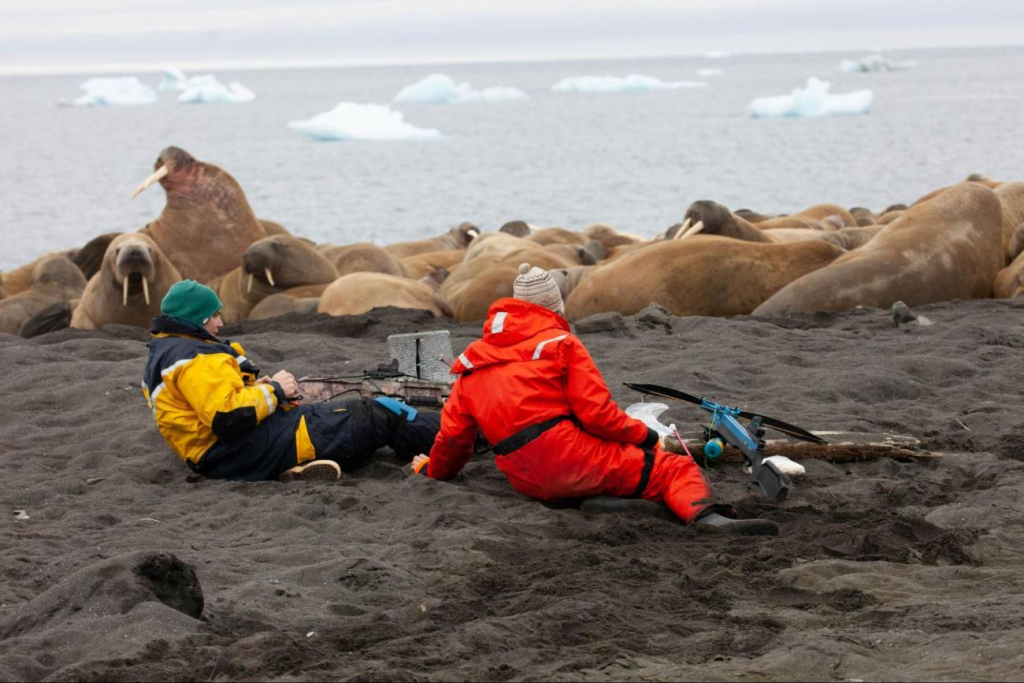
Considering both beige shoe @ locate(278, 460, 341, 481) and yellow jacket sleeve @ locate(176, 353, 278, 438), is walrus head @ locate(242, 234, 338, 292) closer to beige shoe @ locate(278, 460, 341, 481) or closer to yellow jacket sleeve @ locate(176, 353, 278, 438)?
beige shoe @ locate(278, 460, 341, 481)

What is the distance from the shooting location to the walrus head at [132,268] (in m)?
10.8

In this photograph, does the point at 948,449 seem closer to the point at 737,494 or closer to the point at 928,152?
the point at 737,494

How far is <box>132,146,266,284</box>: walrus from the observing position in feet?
45.5

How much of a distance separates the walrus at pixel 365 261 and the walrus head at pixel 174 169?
1838 millimetres

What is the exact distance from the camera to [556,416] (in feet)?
16.4

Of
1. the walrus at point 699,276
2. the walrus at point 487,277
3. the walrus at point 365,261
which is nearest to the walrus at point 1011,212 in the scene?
the walrus at point 699,276

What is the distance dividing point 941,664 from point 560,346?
6.61ft

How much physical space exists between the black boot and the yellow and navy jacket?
6.73 ft

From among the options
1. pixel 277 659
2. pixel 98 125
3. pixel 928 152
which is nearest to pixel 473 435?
pixel 277 659

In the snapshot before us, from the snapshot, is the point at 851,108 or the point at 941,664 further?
the point at 851,108

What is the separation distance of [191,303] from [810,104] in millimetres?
58844

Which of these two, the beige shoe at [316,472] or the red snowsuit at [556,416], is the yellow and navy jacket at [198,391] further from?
the red snowsuit at [556,416]

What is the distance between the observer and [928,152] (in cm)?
4766

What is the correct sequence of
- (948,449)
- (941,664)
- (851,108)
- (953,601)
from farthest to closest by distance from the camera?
(851,108) → (948,449) → (953,601) → (941,664)
